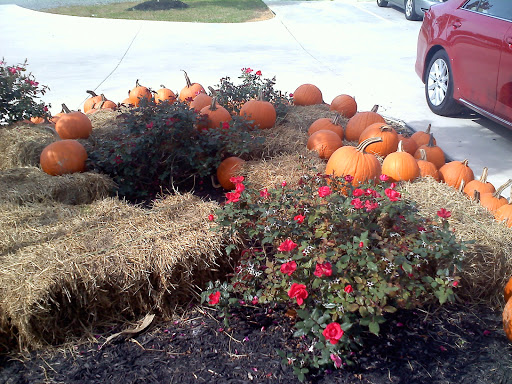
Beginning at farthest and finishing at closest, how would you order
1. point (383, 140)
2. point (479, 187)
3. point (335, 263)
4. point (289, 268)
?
point (383, 140) < point (479, 187) < point (335, 263) < point (289, 268)

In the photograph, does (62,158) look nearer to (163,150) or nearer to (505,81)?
(163,150)

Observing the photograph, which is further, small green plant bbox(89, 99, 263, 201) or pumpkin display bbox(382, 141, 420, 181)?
small green plant bbox(89, 99, 263, 201)

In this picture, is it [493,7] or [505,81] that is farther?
[493,7]

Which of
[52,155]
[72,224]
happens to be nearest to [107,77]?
[52,155]

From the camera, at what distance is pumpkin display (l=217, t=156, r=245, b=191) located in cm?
412

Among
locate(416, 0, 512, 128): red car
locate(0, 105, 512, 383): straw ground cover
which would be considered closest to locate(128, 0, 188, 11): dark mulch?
locate(416, 0, 512, 128): red car

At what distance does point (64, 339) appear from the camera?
2.71m

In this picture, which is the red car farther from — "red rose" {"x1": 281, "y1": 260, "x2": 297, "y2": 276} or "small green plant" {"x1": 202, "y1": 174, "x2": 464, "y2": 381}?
"red rose" {"x1": 281, "y1": 260, "x2": 297, "y2": 276}

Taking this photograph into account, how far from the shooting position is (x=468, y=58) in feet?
19.1

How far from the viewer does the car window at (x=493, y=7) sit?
5.32 m

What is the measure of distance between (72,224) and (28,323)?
0.79 m

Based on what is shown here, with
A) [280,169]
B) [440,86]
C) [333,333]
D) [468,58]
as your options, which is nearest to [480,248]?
[333,333]

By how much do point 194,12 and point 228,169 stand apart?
50.7ft

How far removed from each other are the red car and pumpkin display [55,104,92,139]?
4.60 m
